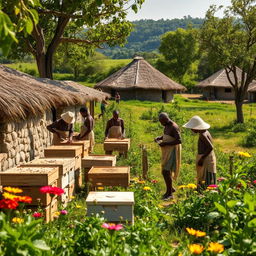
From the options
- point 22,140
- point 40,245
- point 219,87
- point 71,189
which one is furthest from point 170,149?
point 219,87

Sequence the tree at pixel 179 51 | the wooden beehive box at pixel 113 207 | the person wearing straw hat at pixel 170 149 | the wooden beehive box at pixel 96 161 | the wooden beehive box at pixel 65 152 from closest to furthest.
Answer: the wooden beehive box at pixel 113 207 < the person wearing straw hat at pixel 170 149 < the wooden beehive box at pixel 65 152 < the wooden beehive box at pixel 96 161 < the tree at pixel 179 51

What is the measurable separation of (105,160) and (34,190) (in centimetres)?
254

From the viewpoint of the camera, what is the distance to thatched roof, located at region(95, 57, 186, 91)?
34.5 meters

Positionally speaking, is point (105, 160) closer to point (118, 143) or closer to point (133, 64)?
point (118, 143)

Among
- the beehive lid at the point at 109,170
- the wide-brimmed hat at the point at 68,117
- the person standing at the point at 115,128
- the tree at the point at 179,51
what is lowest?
the beehive lid at the point at 109,170

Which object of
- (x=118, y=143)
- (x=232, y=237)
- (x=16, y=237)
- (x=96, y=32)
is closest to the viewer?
(x=16, y=237)

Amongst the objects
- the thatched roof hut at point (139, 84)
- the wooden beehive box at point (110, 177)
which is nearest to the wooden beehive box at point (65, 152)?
the wooden beehive box at point (110, 177)

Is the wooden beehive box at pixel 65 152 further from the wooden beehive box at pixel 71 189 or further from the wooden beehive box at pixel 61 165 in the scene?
the wooden beehive box at pixel 61 165

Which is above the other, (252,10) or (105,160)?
(252,10)

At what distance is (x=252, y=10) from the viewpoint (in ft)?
69.1

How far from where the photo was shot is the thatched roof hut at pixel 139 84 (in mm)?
34531

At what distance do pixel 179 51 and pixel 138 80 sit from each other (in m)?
20.7

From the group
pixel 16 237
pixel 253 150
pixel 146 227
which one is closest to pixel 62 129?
pixel 146 227

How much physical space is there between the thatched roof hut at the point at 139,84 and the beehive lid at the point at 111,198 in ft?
95.0
